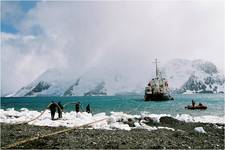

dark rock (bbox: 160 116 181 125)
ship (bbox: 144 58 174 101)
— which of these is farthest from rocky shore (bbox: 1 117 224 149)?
ship (bbox: 144 58 174 101)

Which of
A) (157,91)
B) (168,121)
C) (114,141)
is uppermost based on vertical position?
(114,141)

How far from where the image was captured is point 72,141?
62.0ft

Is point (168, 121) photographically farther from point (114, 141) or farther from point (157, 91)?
point (157, 91)

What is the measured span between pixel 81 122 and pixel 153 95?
9345cm

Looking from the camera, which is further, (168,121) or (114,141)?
(168,121)

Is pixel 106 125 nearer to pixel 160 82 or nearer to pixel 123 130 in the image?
pixel 123 130

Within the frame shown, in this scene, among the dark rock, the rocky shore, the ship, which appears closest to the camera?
the rocky shore

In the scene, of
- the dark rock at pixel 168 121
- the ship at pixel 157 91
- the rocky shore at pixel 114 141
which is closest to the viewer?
the rocky shore at pixel 114 141

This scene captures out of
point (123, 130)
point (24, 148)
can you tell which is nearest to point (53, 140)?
point (24, 148)

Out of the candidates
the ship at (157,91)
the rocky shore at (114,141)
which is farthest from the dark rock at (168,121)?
the ship at (157,91)

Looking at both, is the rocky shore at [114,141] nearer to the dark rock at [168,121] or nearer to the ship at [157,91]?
the dark rock at [168,121]

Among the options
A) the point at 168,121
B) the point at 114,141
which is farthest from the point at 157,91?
the point at 114,141

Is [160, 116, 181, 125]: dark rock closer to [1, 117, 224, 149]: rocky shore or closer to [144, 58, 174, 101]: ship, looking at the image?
[1, 117, 224, 149]: rocky shore

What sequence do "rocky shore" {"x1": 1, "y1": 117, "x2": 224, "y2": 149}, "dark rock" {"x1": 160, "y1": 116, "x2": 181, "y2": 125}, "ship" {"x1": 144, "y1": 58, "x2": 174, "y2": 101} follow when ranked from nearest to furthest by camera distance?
"rocky shore" {"x1": 1, "y1": 117, "x2": 224, "y2": 149} < "dark rock" {"x1": 160, "y1": 116, "x2": 181, "y2": 125} < "ship" {"x1": 144, "y1": 58, "x2": 174, "y2": 101}
